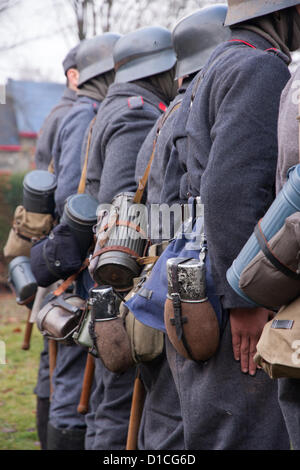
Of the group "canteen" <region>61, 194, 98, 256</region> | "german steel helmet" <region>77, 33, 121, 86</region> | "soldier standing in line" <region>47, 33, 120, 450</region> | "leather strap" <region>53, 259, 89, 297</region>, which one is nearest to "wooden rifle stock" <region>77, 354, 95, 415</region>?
"soldier standing in line" <region>47, 33, 120, 450</region>

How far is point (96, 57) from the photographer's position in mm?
4840

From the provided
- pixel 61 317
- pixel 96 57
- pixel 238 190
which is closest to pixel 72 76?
pixel 96 57

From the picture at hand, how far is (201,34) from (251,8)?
25.8 inches

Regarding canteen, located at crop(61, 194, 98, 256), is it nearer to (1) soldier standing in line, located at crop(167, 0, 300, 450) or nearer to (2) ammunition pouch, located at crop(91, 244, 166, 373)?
(2) ammunition pouch, located at crop(91, 244, 166, 373)

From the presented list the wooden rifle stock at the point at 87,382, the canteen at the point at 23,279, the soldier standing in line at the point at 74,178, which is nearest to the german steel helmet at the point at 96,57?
the soldier standing in line at the point at 74,178

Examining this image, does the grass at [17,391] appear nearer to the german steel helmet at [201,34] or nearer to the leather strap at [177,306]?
the leather strap at [177,306]

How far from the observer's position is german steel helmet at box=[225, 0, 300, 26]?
2.51 metres

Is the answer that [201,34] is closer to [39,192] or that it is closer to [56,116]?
[39,192]

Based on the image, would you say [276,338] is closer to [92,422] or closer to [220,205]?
[220,205]

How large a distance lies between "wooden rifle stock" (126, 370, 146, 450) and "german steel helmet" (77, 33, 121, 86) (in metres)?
2.28

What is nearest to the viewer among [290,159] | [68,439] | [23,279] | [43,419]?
[290,159]

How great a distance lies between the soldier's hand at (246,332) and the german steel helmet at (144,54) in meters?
1.90

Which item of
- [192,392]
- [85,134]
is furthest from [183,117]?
[85,134]
